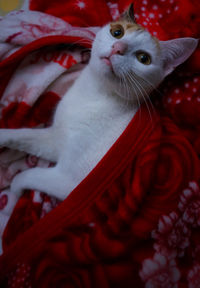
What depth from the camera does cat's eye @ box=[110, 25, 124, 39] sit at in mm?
819

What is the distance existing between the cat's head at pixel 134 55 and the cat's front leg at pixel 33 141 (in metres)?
0.31

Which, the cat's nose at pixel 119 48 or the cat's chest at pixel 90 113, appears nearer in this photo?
the cat's nose at pixel 119 48

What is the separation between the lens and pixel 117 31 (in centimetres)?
82

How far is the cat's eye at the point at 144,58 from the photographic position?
2.63 feet

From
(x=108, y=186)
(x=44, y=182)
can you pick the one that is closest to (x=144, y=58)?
(x=108, y=186)

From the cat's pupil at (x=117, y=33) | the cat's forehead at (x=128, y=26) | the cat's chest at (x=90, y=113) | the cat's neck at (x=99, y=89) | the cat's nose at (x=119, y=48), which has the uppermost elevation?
the cat's forehead at (x=128, y=26)

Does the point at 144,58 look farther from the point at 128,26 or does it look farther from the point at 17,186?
Result: the point at 17,186

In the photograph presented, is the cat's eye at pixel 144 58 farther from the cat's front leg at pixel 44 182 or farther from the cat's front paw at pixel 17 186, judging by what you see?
the cat's front paw at pixel 17 186

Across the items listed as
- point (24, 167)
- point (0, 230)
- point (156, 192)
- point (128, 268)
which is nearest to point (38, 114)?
point (24, 167)

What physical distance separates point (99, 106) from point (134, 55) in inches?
8.3

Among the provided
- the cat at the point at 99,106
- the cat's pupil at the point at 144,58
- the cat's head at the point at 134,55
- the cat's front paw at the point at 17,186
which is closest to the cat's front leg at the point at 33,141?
the cat at the point at 99,106

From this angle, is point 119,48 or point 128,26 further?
point 128,26

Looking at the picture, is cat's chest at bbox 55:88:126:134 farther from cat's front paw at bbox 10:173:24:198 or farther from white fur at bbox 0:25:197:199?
cat's front paw at bbox 10:173:24:198

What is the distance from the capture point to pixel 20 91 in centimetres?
99
